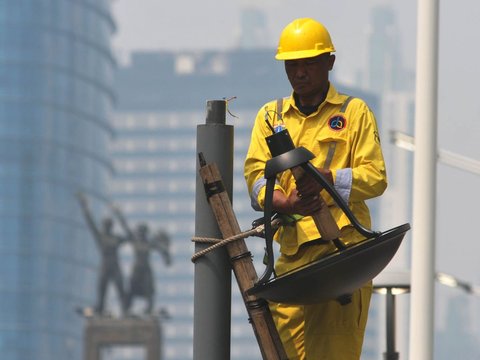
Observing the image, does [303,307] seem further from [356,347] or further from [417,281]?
[417,281]

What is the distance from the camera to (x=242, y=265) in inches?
248

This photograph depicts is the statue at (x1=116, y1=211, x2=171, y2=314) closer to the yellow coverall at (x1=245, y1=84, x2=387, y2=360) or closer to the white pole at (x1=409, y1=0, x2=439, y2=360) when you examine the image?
the white pole at (x1=409, y1=0, x2=439, y2=360)

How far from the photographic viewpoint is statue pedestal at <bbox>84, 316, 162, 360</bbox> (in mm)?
85375

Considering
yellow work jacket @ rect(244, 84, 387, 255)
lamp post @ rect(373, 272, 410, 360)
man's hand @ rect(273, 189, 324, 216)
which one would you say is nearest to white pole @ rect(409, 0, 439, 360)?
lamp post @ rect(373, 272, 410, 360)

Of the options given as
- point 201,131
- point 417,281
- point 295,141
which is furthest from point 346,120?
point 417,281

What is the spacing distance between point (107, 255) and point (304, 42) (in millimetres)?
117012

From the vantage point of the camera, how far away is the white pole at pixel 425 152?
1295 cm

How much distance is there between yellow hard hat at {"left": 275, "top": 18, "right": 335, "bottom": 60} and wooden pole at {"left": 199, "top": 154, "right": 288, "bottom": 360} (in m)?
0.59

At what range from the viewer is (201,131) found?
623 centimetres

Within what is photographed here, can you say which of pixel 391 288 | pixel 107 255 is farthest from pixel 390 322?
pixel 107 255

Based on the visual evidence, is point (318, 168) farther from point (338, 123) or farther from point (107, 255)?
point (107, 255)

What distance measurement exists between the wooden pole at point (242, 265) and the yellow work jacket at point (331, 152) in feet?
0.95

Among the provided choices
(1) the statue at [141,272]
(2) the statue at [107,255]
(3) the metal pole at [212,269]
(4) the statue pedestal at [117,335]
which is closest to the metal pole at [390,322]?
(3) the metal pole at [212,269]

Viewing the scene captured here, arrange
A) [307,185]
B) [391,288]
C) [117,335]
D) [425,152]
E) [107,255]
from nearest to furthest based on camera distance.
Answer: [307,185] < [425,152] < [391,288] < [117,335] < [107,255]
